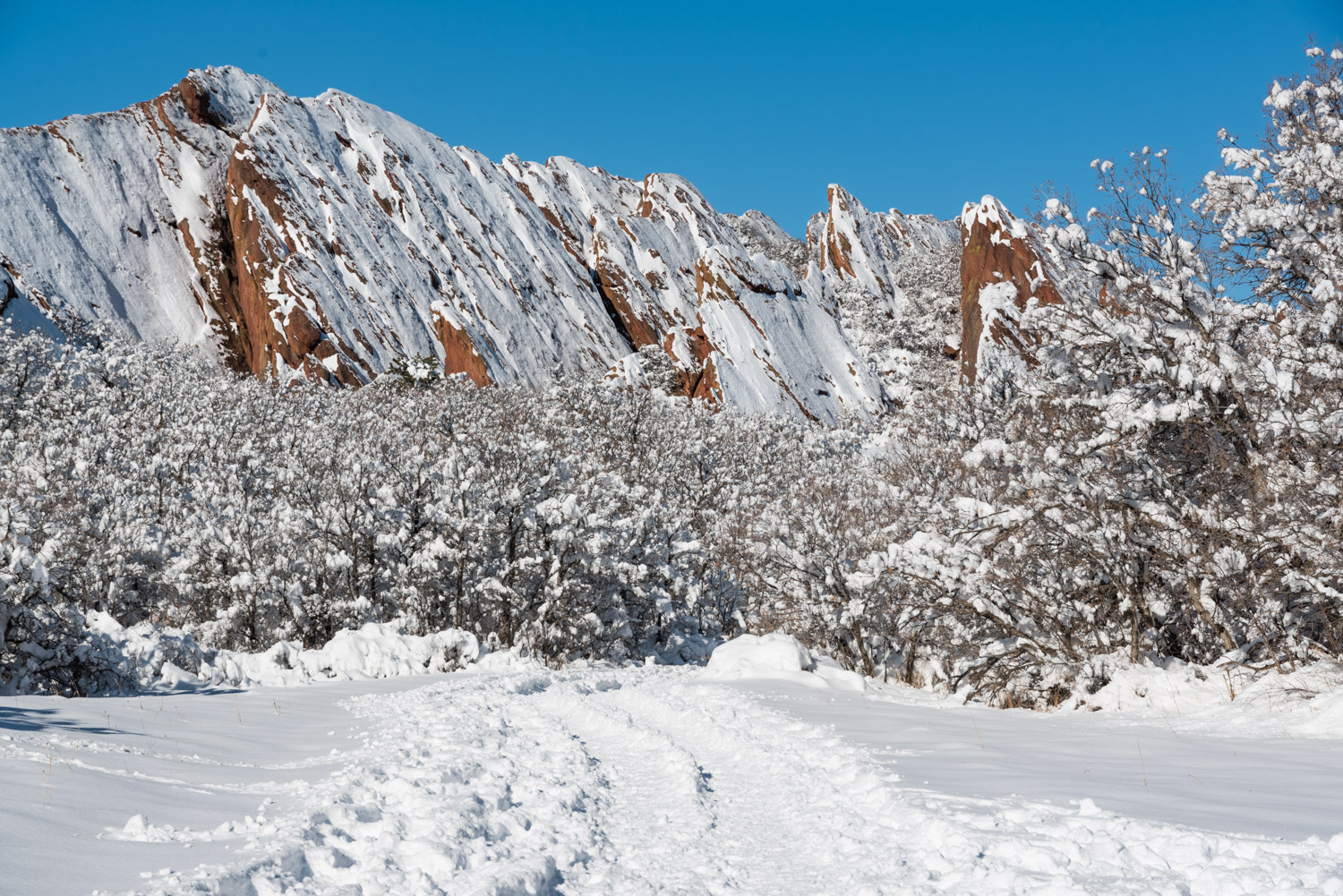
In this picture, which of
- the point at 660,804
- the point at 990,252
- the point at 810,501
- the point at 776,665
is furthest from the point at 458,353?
the point at 660,804

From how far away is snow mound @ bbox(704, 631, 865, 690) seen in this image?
16.8 metres

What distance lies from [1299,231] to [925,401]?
60.9 feet

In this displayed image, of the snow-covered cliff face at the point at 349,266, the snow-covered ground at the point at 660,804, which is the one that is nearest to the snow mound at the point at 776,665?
the snow-covered ground at the point at 660,804

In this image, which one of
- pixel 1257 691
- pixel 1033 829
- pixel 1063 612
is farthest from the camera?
pixel 1063 612

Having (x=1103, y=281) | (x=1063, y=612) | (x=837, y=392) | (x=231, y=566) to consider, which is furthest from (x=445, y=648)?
(x=837, y=392)

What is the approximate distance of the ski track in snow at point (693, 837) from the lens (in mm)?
4246

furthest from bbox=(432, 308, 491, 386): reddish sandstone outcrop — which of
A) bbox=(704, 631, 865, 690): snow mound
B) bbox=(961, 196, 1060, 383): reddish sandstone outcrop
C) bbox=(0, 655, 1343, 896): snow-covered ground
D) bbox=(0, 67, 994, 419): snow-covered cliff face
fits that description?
bbox=(0, 655, 1343, 896): snow-covered ground

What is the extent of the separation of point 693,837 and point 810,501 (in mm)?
18950

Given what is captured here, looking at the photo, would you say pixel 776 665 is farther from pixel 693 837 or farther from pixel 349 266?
pixel 349 266

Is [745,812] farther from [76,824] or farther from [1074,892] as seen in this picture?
[76,824]

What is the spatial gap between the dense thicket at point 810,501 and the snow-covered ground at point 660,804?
2.60 m

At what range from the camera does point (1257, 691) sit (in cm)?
970

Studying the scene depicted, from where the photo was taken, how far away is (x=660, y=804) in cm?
679

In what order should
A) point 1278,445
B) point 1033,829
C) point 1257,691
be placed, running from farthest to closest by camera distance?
point 1278,445 < point 1257,691 < point 1033,829
